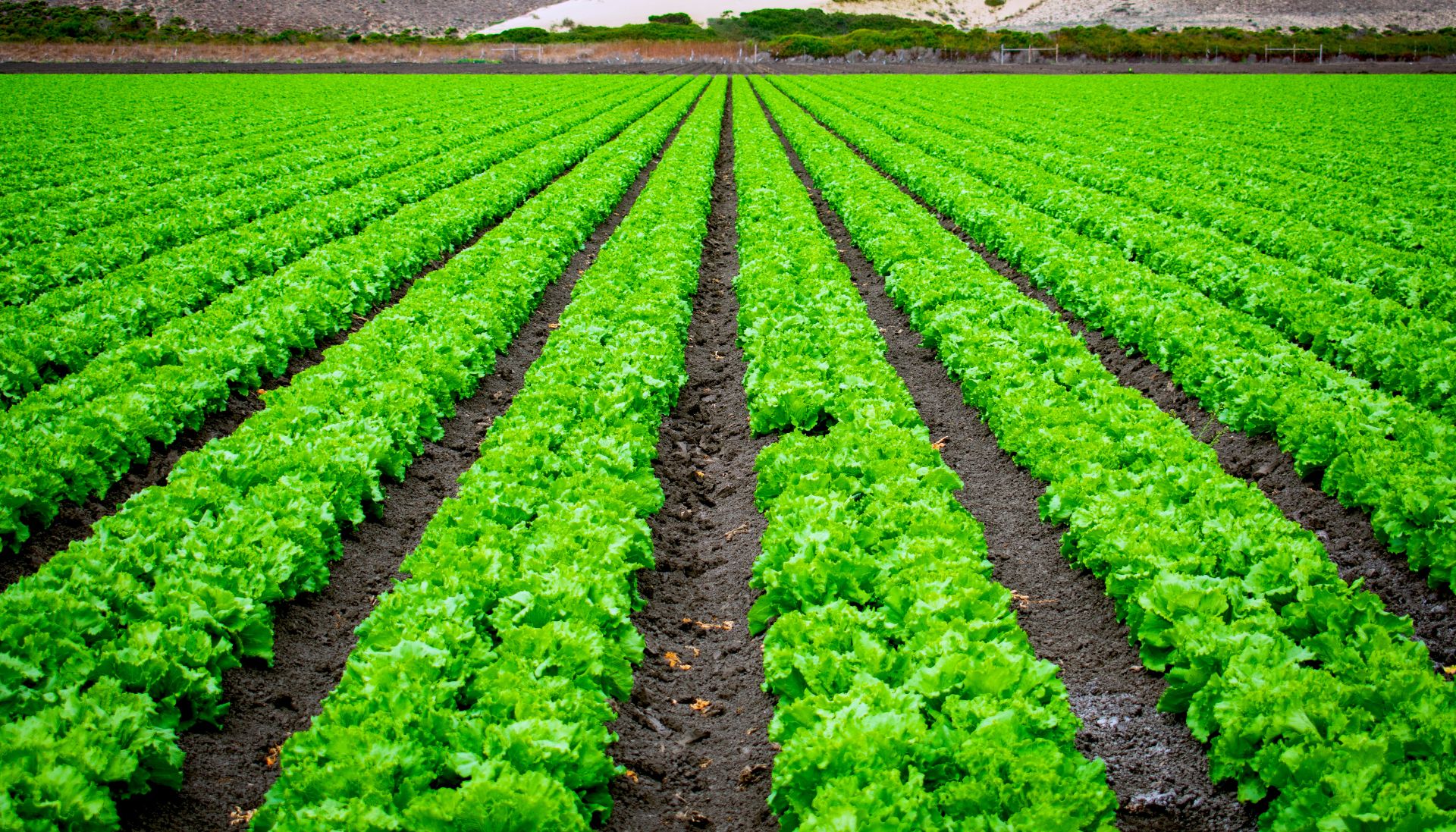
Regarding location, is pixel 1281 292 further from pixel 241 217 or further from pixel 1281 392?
pixel 241 217

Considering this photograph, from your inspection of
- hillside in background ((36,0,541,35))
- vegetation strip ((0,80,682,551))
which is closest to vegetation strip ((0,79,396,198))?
vegetation strip ((0,80,682,551))

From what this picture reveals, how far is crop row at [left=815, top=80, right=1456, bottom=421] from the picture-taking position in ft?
32.4

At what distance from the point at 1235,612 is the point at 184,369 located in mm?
10642

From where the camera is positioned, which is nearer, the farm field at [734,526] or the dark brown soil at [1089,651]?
the farm field at [734,526]

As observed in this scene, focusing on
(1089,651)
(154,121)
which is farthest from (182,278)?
(154,121)

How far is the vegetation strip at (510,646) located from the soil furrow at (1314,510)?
5.45m

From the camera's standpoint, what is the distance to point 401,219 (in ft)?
57.1

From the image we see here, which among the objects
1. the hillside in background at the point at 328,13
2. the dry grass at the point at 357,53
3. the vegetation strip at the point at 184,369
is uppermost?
the hillside in background at the point at 328,13

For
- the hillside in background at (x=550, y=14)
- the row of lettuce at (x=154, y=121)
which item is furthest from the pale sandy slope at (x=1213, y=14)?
the row of lettuce at (x=154, y=121)

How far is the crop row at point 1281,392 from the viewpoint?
6961 mm

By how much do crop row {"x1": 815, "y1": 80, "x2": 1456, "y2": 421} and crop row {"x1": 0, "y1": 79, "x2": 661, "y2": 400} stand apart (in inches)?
574

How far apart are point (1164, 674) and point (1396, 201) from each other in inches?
687

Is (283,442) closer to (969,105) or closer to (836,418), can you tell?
(836,418)

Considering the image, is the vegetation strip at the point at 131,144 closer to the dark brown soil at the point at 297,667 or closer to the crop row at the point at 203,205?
the crop row at the point at 203,205
